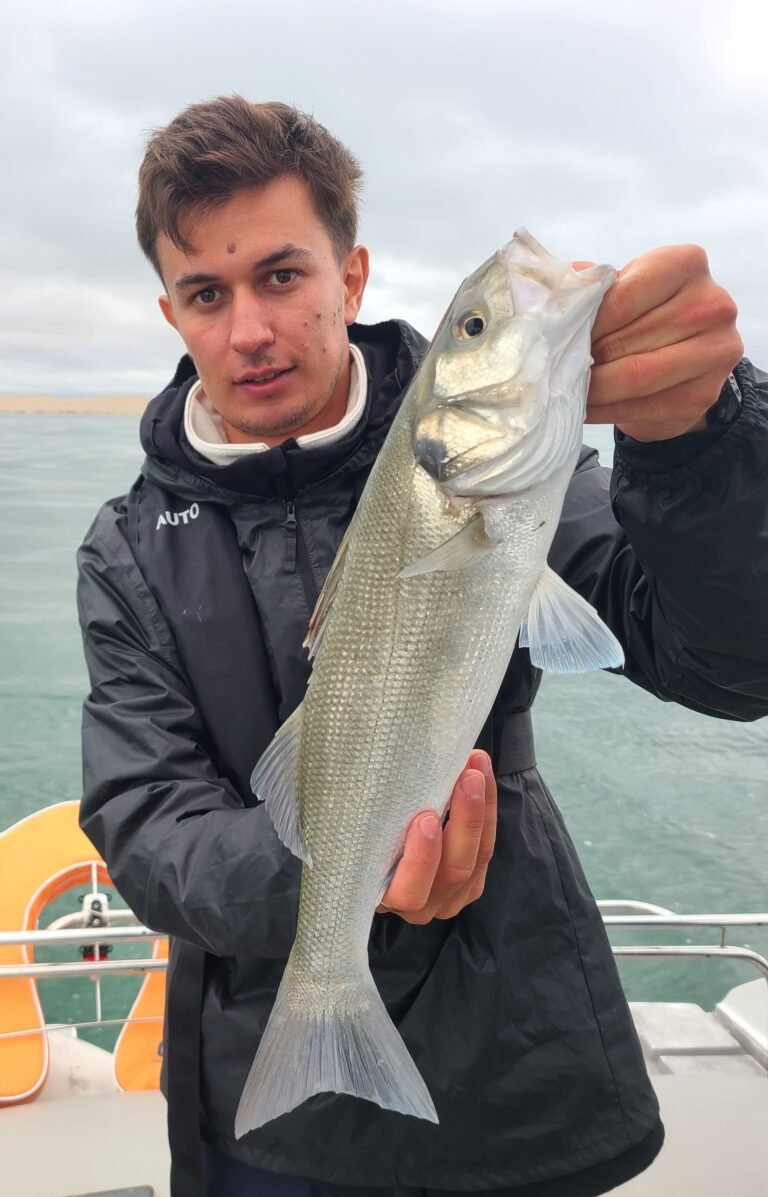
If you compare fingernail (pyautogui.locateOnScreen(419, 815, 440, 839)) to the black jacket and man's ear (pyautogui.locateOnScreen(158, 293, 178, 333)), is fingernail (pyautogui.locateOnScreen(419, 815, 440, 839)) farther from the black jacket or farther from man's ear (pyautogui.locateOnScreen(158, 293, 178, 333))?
man's ear (pyautogui.locateOnScreen(158, 293, 178, 333))

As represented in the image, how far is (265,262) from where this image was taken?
207cm

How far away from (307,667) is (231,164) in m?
1.30

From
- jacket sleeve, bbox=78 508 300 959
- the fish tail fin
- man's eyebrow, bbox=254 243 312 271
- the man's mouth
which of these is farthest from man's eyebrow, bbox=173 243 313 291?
the fish tail fin

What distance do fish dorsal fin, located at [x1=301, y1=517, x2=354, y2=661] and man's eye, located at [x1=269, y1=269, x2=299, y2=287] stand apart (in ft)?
2.69

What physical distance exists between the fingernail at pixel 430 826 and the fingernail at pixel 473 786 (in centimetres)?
9

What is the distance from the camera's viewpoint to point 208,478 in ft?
6.97

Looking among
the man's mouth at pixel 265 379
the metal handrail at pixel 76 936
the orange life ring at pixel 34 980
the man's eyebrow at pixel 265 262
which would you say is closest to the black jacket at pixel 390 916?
the man's mouth at pixel 265 379

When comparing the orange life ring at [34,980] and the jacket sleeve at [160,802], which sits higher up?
the jacket sleeve at [160,802]

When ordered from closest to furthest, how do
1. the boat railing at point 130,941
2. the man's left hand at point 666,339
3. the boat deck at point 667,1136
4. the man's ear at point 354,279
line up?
the man's left hand at point 666,339, the man's ear at point 354,279, the boat deck at point 667,1136, the boat railing at point 130,941

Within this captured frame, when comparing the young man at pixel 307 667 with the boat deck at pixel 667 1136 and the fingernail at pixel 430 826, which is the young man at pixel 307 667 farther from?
the boat deck at pixel 667 1136

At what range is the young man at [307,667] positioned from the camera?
145 centimetres

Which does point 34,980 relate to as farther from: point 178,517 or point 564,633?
point 564,633

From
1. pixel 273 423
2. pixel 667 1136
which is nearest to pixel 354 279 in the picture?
pixel 273 423

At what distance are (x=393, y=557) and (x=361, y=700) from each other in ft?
0.95
